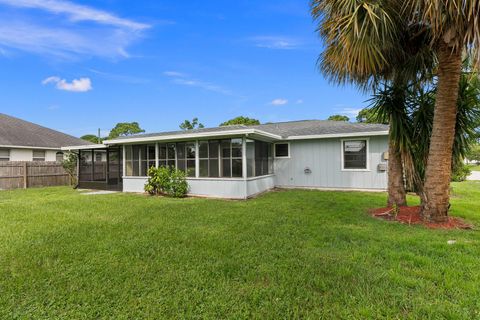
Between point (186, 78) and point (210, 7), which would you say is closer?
point (210, 7)

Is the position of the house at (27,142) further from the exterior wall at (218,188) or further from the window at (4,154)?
the exterior wall at (218,188)

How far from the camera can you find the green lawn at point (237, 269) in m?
2.63

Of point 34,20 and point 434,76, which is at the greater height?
point 34,20

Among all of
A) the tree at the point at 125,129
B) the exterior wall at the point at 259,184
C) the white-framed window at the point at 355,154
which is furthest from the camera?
the tree at the point at 125,129

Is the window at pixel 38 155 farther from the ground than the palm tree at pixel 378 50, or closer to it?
closer to it

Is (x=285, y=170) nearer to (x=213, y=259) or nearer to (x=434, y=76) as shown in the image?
(x=434, y=76)

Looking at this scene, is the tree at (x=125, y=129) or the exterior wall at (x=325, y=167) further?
the tree at (x=125, y=129)

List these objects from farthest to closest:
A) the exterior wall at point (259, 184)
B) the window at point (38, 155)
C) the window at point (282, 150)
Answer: the window at point (38, 155), the window at point (282, 150), the exterior wall at point (259, 184)

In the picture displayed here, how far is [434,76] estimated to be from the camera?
21.3 feet

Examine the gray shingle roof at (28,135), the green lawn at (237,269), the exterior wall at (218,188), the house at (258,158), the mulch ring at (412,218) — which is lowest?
the green lawn at (237,269)

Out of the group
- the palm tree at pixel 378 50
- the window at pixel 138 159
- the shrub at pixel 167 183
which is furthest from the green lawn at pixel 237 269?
the window at pixel 138 159

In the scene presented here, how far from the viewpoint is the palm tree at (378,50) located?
5258mm

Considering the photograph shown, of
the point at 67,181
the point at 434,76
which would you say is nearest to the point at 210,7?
the point at 434,76

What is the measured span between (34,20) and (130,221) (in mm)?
9590
